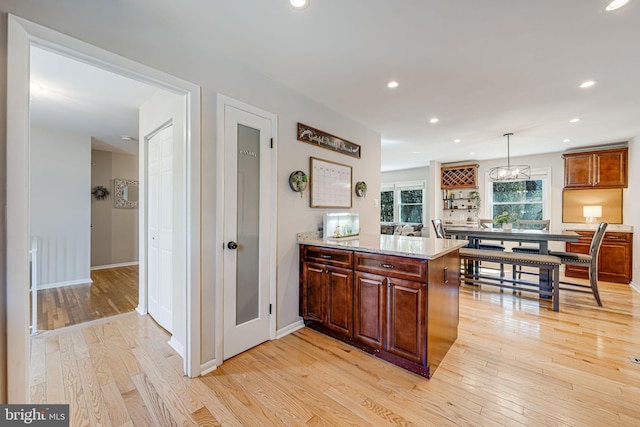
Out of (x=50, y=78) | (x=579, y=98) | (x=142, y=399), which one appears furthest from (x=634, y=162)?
(x=50, y=78)

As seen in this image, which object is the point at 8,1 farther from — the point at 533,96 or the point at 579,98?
the point at 579,98

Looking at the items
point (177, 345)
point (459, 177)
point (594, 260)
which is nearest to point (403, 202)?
point (459, 177)

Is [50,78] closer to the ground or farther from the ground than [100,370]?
farther from the ground

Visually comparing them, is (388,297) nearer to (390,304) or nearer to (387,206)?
(390,304)

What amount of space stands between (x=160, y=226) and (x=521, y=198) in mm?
7042

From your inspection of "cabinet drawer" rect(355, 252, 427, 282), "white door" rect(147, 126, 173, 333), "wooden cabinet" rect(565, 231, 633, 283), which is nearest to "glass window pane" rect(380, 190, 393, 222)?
"wooden cabinet" rect(565, 231, 633, 283)

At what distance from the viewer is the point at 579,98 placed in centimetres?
287

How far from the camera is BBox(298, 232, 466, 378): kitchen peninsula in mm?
1927

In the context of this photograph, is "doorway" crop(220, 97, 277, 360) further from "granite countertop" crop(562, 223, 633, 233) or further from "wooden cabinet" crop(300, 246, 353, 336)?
"granite countertop" crop(562, 223, 633, 233)

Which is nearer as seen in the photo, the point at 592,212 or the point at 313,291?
the point at 313,291

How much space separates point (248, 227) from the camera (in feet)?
7.70

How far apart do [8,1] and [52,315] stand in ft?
10.7

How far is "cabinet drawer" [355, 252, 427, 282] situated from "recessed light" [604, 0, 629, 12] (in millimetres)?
1895

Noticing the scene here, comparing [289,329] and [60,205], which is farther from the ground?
[60,205]
